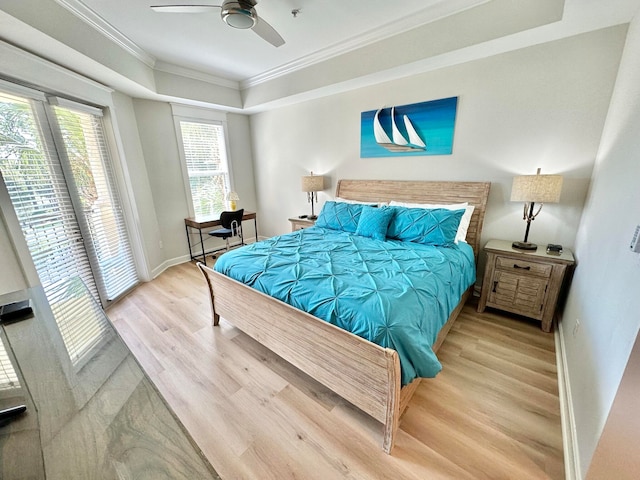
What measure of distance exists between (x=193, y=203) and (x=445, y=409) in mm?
4134

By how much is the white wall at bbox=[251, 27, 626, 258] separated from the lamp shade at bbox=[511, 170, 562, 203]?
329 millimetres

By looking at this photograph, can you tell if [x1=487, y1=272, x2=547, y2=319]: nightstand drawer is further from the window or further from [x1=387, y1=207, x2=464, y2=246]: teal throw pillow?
the window

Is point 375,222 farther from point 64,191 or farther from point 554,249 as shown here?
point 64,191

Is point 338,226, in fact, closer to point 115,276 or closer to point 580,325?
point 580,325

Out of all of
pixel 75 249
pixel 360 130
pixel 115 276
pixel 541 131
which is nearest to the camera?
pixel 541 131

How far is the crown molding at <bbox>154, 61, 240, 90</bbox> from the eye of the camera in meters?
3.10

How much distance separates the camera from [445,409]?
60.4 inches

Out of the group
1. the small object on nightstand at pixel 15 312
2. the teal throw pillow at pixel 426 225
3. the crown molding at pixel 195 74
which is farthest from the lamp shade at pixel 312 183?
the small object on nightstand at pixel 15 312

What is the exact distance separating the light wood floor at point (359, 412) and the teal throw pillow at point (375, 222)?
1.15 meters

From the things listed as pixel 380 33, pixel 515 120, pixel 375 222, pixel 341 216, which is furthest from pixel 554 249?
pixel 380 33

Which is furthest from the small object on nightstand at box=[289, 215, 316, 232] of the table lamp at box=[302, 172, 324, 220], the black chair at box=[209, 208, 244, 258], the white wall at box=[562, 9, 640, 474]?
the white wall at box=[562, 9, 640, 474]

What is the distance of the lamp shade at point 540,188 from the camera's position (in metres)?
2.03

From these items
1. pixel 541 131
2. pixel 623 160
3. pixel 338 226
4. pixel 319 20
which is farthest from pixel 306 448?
pixel 319 20

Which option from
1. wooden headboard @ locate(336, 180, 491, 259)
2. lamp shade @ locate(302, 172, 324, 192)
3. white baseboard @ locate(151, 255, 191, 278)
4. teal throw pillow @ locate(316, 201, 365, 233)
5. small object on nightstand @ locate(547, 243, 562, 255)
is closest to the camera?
small object on nightstand @ locate(547, 243, 562, 255)
